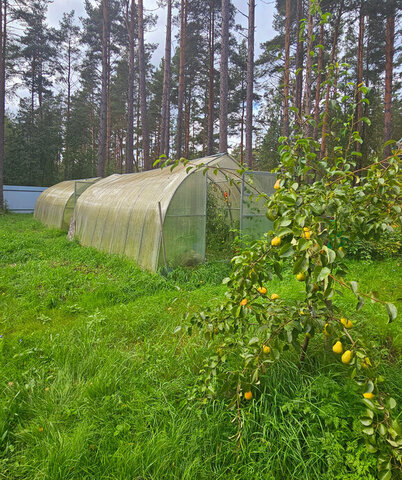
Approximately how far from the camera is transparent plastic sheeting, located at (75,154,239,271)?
568cm

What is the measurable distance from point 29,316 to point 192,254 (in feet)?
10.5

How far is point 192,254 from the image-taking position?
244 inches

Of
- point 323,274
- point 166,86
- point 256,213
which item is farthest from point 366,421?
point 166,86

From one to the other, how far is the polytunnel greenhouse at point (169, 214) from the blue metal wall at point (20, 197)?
13.7 meters

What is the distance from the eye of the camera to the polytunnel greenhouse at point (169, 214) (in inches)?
225

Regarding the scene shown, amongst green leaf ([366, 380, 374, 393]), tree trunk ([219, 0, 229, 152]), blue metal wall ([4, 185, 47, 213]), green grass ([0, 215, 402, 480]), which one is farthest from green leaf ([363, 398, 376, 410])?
blue metal wall ([4, 185, 47, 213])

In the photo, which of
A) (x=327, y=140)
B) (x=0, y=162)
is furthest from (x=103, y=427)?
(x=0, y=162)

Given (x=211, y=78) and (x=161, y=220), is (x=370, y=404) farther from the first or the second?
(x=211, y=78)

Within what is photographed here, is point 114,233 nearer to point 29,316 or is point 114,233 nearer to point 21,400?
point 29,316

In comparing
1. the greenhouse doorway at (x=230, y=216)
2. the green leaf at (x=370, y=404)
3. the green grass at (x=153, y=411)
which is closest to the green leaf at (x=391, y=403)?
the green leaf at (x=370, y=404)

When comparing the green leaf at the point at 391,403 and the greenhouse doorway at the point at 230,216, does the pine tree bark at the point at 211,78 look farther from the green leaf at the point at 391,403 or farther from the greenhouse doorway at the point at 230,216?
the green leaf at the point at 391,403

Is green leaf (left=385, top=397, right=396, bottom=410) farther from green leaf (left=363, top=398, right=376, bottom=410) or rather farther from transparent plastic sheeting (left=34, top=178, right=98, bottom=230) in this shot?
transparent plastic sheeting (left=34, top=178, right=98, bottom=230)

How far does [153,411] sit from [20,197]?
2157 cm

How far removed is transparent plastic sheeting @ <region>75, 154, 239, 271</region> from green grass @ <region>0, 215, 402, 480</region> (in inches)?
89.8
